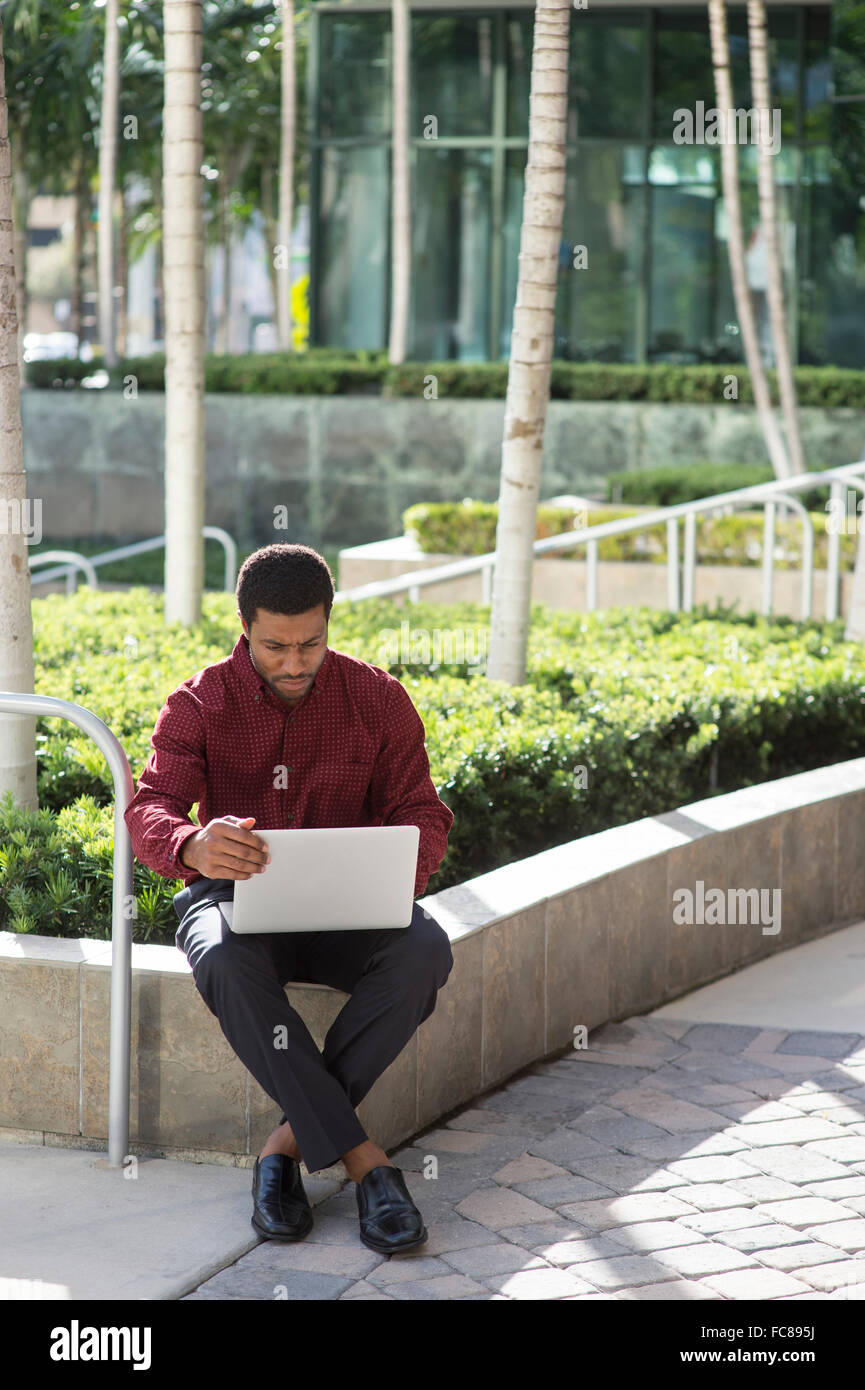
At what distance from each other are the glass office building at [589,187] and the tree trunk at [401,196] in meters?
1.16

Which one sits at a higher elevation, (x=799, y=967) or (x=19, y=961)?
(x=19, y=961)

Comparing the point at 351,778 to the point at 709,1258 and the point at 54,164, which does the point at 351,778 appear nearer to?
the point at 709,1258

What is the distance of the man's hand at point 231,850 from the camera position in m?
3.64

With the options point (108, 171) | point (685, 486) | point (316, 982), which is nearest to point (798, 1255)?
point (316, 982)

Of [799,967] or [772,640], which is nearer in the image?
[799,967]

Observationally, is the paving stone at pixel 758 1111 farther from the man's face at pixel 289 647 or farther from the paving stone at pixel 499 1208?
the man's face at pixel 289 647

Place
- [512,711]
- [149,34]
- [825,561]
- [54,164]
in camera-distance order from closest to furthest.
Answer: [512,711]
[825,561]
[149,34]
[54,164]

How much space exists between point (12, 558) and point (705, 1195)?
2.71 meters

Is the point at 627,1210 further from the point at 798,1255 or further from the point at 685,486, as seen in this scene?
the point at 685,486

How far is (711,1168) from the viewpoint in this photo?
13.7 ft

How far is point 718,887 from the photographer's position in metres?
5.79

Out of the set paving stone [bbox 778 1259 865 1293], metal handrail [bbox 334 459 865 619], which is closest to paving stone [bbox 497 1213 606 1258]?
paving stone [bbox 778 1259 865 1293]

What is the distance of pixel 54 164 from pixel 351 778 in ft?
74.8
